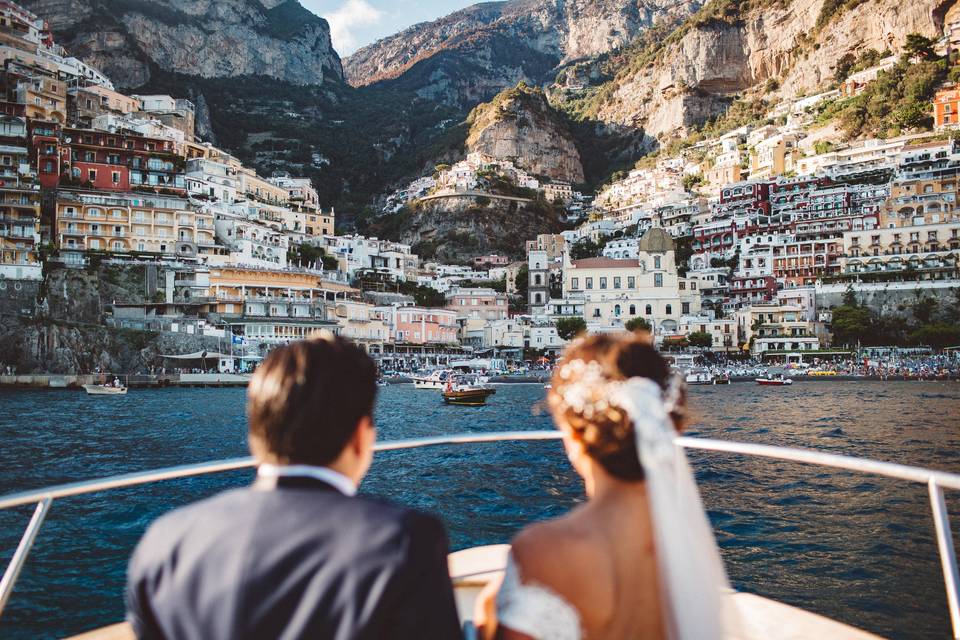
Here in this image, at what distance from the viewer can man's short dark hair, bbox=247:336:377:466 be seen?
1334 mm

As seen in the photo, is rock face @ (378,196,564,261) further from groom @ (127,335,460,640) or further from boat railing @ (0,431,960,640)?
groom @ (127,335,460,640)

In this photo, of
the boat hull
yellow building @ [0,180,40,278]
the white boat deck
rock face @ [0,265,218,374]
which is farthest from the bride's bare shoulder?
yellow building @ [0,180,40,278]

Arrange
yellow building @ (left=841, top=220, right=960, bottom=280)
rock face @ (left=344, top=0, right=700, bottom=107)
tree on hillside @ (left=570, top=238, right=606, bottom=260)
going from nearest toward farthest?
1. yellow building @ (left=841, top=220, right=960, bottom=280)
2. tree on hillside @ (left=570, top=238, right=606, bottom=260)
3. rock face @ (left=344, top=0, right=700, bottom=107)

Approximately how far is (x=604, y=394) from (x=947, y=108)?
93365 mm

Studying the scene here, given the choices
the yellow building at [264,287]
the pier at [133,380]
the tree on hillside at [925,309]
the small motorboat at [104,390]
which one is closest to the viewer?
the small motorboat at [104,390]

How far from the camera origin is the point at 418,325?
65.6 m

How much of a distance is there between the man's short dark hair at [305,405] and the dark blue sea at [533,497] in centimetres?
79

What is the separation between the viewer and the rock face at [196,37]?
99375 millimetres

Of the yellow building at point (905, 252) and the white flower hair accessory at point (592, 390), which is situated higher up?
the yellow building at point (905, 252)

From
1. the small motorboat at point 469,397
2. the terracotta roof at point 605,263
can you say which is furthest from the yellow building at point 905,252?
the small motorboat at point 469,397

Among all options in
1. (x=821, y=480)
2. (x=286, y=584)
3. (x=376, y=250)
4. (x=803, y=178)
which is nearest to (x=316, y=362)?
(x=286, y=584)

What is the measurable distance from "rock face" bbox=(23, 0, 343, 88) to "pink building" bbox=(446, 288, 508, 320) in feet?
209

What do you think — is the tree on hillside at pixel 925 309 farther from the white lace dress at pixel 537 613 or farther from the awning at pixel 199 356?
the white lace dress at pixel 537 613

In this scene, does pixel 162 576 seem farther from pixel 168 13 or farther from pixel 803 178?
pixel 168 13
